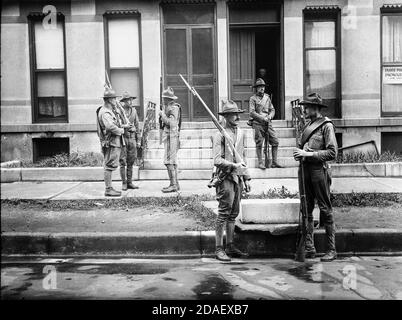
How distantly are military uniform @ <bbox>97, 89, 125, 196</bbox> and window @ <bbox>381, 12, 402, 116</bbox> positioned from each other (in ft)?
27.9

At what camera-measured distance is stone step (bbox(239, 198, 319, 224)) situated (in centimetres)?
769

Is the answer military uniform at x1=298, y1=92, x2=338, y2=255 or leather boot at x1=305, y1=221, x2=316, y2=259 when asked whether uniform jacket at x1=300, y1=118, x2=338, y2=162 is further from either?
leather boot at x1=305, y1=221, x2=316, y2=259

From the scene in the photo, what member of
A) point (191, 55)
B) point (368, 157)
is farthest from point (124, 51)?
point (368, 157)

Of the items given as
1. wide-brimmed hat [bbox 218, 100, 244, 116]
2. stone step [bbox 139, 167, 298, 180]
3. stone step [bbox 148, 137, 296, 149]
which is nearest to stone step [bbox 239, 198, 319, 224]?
wide-brimmed hat [bbox 218, 100, 244, 116]

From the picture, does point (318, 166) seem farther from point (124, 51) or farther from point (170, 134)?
point (124, 51)

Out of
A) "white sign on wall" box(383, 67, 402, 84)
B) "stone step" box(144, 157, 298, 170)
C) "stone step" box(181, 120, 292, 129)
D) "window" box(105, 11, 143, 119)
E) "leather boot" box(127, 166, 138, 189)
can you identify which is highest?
"window" box(105, 11, 143, 119)

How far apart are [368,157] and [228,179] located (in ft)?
26.5

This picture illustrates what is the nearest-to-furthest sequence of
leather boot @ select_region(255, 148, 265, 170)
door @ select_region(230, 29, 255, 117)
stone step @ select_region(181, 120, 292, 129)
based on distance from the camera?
1. leather boot @ select_region(255, 148, 265, 170)
2. stone step @ select_region(181, 120, 292, 129)
3. door @ select_region(230, 29, 255, 117)

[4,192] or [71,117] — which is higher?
[71,117]

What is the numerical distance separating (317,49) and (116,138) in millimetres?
7746

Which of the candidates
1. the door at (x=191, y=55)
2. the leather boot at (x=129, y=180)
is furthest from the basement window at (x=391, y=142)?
the leather boot at (x=129, y=180)
